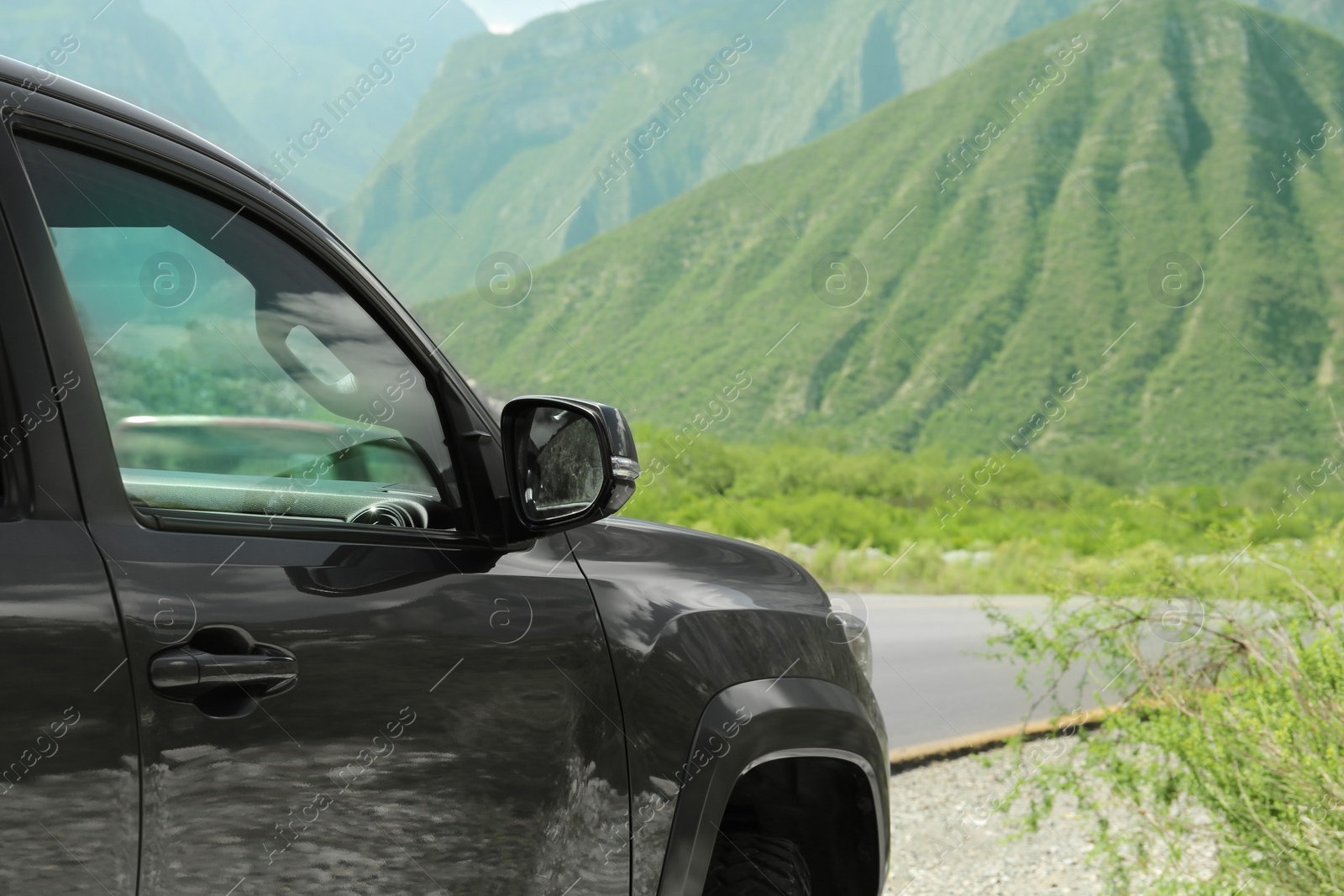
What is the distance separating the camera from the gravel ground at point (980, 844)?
495cm

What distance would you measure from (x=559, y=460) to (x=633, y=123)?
369 ft

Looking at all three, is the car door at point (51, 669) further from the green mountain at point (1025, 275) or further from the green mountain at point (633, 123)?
the green mountain at point (633, 123)

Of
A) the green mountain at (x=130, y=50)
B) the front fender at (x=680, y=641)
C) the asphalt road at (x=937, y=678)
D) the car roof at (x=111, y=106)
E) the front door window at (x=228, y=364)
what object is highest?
the green mountain at (x=130, y=50)

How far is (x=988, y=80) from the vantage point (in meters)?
64.4

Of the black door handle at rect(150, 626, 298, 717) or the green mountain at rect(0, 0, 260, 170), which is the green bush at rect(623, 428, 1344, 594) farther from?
the green mountain at rect(0, 0, 260, 170)

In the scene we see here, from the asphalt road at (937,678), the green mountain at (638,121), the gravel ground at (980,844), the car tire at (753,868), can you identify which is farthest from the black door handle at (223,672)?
the green mountain at (638,121)

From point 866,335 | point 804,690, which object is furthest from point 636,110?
point 804,690

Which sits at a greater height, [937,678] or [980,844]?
[980,844]

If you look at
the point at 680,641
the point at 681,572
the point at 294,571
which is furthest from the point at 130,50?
the point at 294,571

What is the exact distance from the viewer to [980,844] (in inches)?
216

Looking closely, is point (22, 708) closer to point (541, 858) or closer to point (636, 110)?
point (541, 858)

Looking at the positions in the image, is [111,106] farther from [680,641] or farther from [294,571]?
[680,641]

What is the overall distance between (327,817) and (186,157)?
2.96 ft

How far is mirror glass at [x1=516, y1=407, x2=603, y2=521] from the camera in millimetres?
1800
